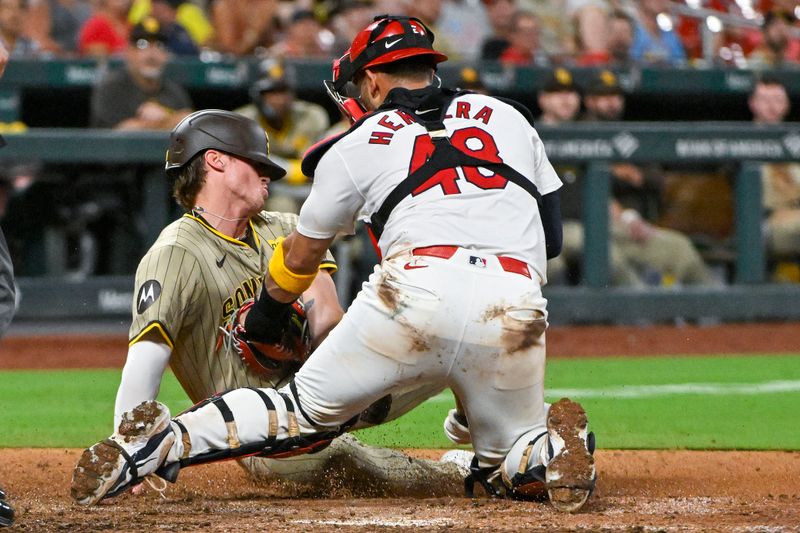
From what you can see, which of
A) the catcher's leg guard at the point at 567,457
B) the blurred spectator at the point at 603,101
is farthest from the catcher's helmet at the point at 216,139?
the blurred spectator at the point at 603,101

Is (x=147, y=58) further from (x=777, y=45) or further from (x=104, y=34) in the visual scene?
(x=777, y=45)

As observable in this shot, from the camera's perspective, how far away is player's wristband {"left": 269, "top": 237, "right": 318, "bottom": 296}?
3723 mm

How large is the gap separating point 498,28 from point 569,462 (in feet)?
27.8

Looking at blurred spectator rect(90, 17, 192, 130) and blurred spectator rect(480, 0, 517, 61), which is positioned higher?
blurred spectator rect(480, 0, 517, 61)

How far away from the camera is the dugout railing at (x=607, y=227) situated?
9016 millimetres

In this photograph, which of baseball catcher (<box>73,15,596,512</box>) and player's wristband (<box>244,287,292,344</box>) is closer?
baseball catcher (<box>73,15,596,512</box>)

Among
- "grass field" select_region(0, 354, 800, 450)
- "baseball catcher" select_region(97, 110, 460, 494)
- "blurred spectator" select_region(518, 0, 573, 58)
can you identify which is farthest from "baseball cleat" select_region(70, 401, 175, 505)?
"blurred spectator" select_region(518, 0, 573, 58)

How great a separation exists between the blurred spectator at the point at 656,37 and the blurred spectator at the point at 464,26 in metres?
1.45

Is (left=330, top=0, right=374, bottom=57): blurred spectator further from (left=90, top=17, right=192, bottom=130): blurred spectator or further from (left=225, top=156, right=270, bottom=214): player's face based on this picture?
(left=225, top=156, right=270, bottom=214): player's face

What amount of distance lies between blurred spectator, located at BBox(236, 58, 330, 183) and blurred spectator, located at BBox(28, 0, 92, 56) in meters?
2.08

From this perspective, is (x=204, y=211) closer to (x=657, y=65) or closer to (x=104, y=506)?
(x=104, y=506)

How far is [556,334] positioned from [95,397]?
3732mm

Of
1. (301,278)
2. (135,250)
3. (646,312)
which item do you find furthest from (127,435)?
(646,312)

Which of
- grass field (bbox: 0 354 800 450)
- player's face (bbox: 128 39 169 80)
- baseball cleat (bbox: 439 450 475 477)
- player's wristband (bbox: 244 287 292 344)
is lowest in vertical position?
grass field (bbox: 0 354 800 450)
